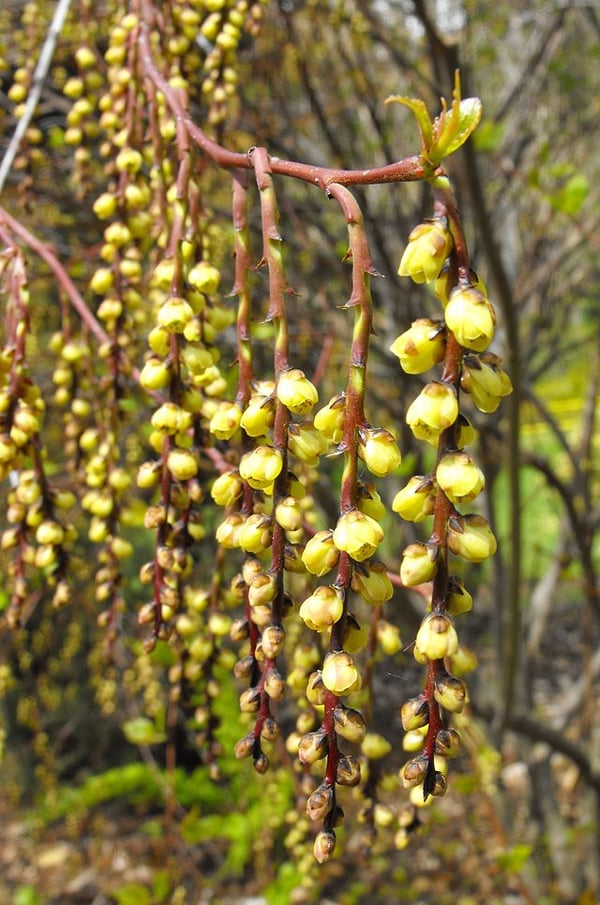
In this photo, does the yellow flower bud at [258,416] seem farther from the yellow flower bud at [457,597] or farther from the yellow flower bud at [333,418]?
the yellow flower bud at [457,597]

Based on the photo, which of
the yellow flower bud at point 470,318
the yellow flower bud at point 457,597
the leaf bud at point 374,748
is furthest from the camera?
the leaf bud at point 374,748

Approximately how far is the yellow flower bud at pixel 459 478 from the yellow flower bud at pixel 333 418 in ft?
0.27

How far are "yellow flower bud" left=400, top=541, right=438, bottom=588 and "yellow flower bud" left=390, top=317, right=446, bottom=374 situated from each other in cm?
13

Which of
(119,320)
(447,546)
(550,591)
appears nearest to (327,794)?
(447,546)

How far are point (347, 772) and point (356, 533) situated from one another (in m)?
0.20

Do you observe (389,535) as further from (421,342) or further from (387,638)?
(421,342)

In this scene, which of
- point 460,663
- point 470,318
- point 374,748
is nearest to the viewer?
point 470,318

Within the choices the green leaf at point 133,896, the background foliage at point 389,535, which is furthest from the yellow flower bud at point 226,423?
the green leaf at point 133,896

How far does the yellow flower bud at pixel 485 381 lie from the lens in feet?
1.78

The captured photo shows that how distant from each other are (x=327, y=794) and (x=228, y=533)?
22 cm

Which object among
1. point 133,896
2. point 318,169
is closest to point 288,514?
point 318,169

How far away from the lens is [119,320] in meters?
1.01

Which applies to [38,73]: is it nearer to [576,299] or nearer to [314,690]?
[314,690]

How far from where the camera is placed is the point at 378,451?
0.53 metres
